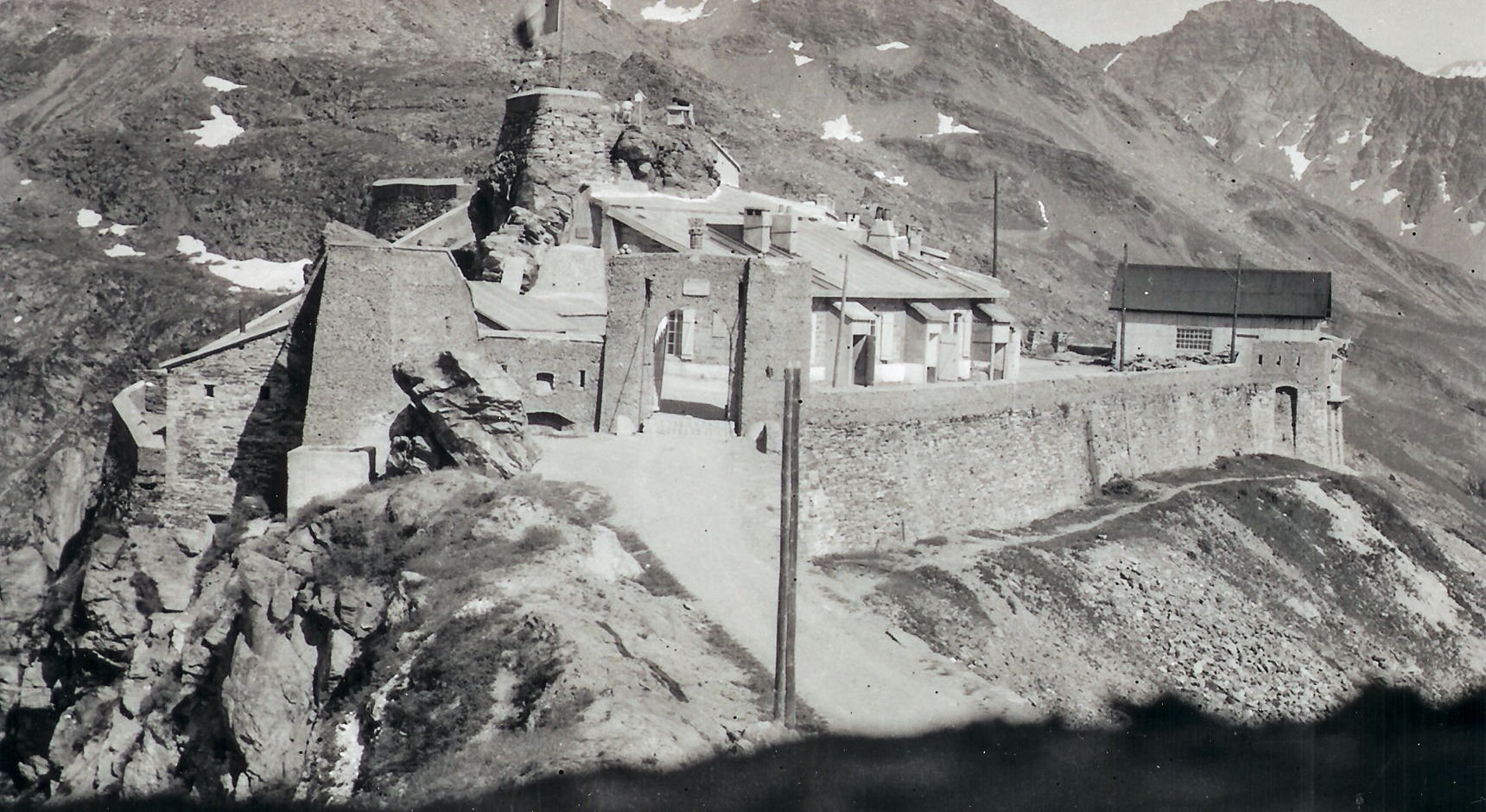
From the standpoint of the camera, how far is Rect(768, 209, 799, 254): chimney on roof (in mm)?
38625

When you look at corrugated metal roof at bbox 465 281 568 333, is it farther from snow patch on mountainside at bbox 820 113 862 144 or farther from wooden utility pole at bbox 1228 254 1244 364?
snow patch on mountainside at bbox 820 113 862 144

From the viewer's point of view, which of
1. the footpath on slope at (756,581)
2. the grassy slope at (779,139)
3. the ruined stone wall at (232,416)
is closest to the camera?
the footpath on slope at (756,581)

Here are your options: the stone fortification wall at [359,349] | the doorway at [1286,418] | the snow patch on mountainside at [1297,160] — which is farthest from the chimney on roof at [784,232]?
the snow patch on mountainside at [1297,160]

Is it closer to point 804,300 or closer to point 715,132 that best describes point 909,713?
point 804,300

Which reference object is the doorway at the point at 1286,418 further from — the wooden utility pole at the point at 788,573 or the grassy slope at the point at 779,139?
the wooden utility pole at the point at 788,573

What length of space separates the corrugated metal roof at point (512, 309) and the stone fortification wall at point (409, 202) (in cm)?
1034

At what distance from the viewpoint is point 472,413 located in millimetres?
30266

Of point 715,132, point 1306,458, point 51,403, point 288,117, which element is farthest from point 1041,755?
point 715,132

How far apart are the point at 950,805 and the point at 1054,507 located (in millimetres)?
16342

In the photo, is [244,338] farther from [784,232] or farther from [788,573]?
[788,573]

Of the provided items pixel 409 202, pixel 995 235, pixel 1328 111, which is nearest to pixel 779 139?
pixel 995 235

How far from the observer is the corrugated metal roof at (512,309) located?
3328 cm

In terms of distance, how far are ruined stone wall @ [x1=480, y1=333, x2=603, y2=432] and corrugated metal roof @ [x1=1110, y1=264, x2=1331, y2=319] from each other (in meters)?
24.9

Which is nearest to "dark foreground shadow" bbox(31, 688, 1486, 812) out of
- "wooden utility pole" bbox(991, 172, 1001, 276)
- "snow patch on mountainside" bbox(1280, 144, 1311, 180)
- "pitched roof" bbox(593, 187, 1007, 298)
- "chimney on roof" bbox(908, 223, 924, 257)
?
"pitched roof" bbox(593, 187, 1007, 298)
